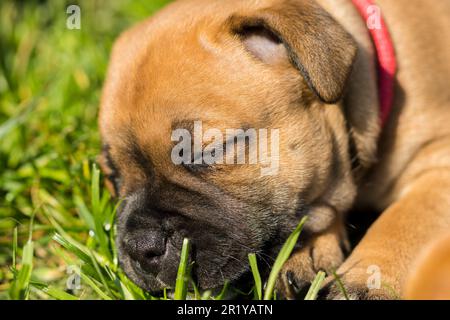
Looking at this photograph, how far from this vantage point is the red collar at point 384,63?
138 inches

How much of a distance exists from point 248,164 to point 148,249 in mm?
581

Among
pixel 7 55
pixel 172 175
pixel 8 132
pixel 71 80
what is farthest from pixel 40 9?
pixel 172 175

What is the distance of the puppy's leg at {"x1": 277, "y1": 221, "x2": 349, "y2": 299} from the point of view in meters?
3.12

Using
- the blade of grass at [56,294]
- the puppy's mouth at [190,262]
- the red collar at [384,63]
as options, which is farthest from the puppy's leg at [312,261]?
the blade of grass at [56,294]

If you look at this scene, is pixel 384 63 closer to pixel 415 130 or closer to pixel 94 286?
pixel 415 130

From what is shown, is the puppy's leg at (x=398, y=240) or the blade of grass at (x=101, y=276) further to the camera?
the blade of grass at (x=101, y=276)

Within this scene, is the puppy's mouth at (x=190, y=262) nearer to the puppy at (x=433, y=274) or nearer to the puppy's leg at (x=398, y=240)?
the puppy's leg at (x=398, y=240)

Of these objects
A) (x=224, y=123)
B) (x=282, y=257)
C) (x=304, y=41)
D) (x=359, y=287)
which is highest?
(x=304, y=41)

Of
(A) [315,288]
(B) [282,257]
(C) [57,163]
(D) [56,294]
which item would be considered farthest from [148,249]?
(C) [57,163]

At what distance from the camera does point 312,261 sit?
3.27m

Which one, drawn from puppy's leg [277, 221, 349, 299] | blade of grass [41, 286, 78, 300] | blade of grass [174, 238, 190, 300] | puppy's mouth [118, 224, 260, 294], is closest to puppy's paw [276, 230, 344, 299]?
puppy's leg [277, 221, 349, 299]

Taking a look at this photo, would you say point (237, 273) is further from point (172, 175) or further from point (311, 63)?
point (311, 63)

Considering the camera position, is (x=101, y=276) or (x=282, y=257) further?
(x=101, y=276)

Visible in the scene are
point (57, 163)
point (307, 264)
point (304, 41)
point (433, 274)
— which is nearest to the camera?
point (433, 274)
